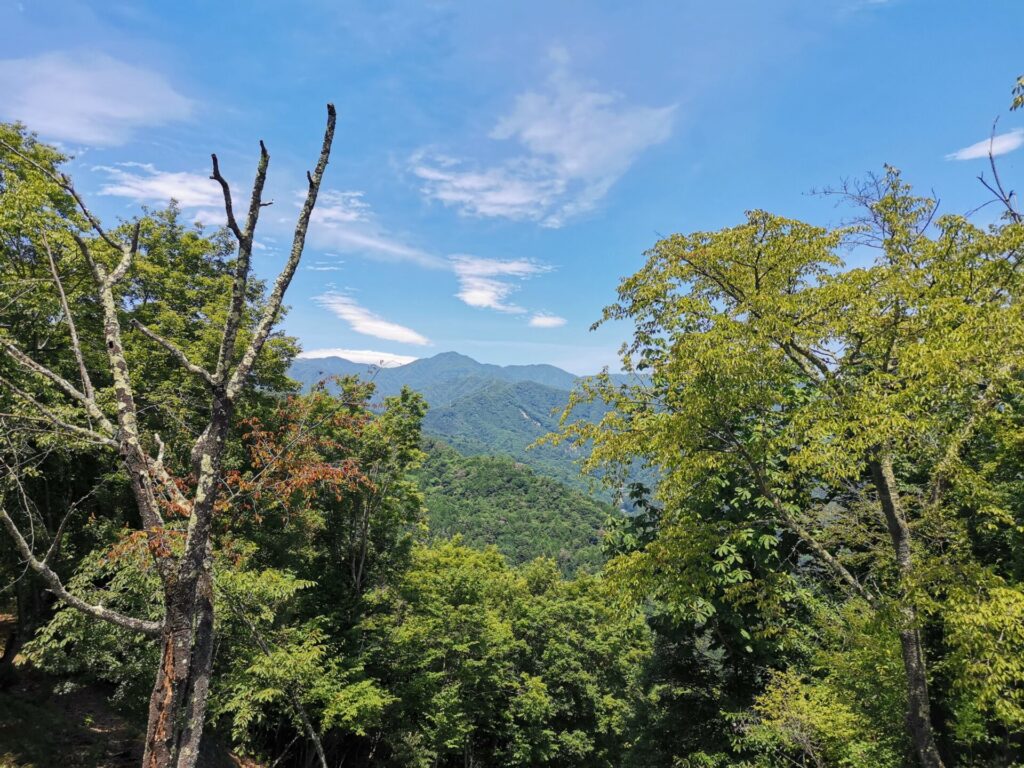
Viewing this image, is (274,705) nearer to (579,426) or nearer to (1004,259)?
(579,426)

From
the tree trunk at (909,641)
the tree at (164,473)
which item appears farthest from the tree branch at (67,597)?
the tree trunk at (909,641)

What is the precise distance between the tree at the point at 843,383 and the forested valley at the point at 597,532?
0.06 meters

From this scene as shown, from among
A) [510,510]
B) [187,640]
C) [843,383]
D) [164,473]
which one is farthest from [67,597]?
[510,510]

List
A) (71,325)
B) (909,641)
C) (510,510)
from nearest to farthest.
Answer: (71,325), (909,641), (510,510)

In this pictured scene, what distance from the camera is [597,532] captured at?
13.1m

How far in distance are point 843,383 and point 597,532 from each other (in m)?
7.55

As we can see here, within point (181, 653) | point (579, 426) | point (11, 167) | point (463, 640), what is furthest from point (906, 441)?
point (11, 167)

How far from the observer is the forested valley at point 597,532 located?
5270 millimetres

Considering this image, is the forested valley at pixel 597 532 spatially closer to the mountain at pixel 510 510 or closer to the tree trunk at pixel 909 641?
the tree trunk at pixel 909 641

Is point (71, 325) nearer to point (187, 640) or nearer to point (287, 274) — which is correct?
point (287, 274)

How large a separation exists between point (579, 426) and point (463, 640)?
12.7 m

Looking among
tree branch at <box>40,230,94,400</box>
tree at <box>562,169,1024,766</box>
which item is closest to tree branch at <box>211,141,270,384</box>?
tree branch at <box>40,230,94,400</box>

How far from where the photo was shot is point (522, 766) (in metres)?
20.3

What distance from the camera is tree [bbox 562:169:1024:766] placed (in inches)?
245
